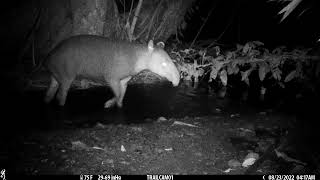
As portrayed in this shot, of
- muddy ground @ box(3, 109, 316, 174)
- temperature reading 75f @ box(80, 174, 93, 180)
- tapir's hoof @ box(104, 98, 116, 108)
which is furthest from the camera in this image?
tapir's hoof @ box(104, 98, 116, 108)

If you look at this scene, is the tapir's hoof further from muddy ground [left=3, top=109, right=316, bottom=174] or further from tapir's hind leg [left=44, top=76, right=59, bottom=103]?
muddy ground [left=3, top=109, right=316, bottom=174]

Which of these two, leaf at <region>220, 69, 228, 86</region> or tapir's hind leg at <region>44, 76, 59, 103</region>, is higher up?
leaf at <region>220, 69, 228, 86</region>

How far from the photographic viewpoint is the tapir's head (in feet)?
25.1

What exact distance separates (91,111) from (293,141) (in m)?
3.75

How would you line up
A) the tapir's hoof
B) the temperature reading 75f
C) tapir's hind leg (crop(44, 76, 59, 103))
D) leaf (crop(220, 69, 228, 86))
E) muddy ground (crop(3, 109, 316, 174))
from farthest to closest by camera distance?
leaf (crop(220, 69, 228, 86)), tapir's hind leg (crop(44, 76, 59, 103)), the tapir's hoof, muddy ground (crop(3, 109, 316, 174)), the temperature reading 75f

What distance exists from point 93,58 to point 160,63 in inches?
57.2

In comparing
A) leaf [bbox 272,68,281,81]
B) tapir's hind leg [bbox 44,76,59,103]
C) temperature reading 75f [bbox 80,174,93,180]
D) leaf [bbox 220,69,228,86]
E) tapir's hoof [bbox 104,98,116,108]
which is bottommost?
tapir's hoof [bbox 104,98,116,108]

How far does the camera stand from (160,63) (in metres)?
7.70

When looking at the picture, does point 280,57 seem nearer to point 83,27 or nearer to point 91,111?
point 91,111

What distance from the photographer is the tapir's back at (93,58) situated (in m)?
7.04

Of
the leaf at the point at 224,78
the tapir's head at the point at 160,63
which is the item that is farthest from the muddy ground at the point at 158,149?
the leaf at the point at 224,78

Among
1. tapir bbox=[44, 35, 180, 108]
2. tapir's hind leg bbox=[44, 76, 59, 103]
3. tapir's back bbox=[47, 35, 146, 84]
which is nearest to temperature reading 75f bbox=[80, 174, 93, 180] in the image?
tapir bbox=[44, 35, 180, 108]

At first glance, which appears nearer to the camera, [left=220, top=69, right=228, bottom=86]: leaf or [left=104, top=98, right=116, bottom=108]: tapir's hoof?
[left=104, top=98, right=116, bottom=108]: tapir's hoof

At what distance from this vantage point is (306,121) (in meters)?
5.99
